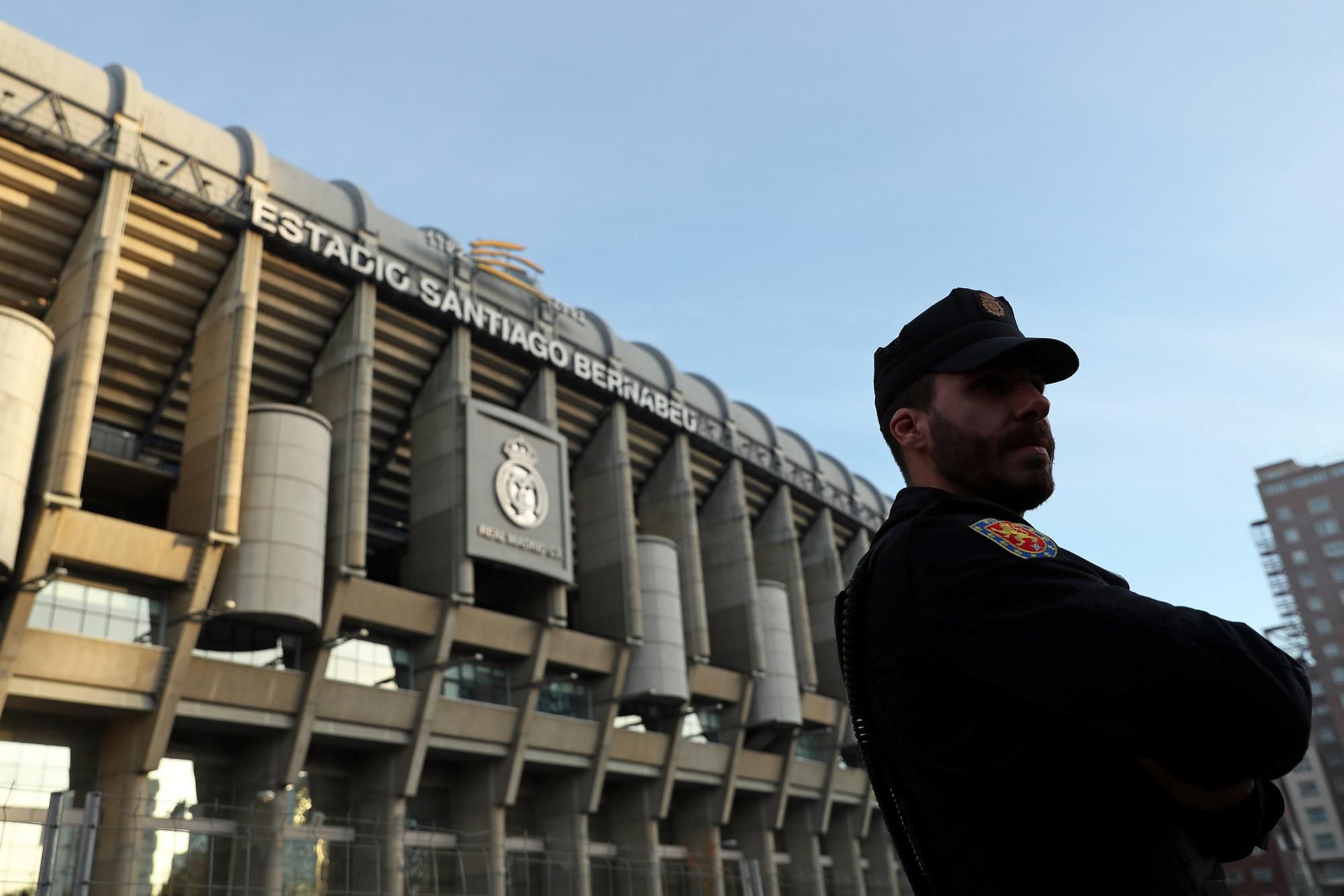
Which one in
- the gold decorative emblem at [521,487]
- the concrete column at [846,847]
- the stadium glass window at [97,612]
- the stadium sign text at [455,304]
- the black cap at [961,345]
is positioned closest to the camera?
the black cap at [961,345]

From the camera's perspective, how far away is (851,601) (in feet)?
7.79

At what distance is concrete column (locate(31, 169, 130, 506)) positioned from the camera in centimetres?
2758

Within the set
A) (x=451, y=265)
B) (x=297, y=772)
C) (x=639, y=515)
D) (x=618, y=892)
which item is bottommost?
(x=618, y=892)

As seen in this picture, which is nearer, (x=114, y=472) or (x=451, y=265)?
(x=114, y=472)

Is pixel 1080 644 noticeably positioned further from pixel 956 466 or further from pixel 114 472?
pixel 114 472

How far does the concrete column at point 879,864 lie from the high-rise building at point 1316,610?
193 ft

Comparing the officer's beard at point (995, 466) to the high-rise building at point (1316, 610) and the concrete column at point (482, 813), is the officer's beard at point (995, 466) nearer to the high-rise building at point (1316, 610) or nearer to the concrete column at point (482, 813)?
the concrete column at point (482, 813)

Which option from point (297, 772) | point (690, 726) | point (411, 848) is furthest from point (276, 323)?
point (690, 726)

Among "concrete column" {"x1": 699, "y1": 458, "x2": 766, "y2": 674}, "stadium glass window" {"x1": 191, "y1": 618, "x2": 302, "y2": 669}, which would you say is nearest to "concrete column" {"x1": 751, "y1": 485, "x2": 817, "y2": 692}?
"concrete column" {"x1": 699, "y1": 458, "x2": 766, "y2": 674}

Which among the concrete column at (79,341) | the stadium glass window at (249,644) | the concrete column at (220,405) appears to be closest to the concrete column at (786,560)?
the stadium glass window at (249,644)

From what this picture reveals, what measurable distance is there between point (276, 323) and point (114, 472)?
7764 millimetres

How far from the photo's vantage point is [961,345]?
2.59m

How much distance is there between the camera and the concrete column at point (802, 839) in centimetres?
5256

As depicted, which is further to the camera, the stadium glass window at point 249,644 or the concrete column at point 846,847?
the concrete column at point 846,847
